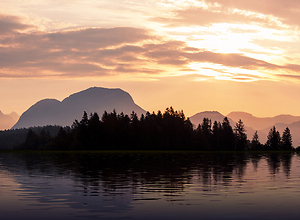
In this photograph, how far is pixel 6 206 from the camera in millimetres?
30672

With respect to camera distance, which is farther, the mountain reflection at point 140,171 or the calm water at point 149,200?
the mountain reflection at point 140,171

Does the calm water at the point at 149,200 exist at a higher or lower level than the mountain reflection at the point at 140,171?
higher

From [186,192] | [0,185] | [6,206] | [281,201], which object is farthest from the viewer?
[0,185]

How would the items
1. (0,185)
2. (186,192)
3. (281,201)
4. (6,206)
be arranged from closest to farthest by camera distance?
(6,206)
(281,201)
(186,192)
(0,185)

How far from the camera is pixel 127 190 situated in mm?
39562

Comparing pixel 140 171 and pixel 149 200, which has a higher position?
pixel 149 200

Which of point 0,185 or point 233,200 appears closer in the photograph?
point 233,200

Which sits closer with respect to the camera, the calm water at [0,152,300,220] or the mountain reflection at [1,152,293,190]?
the calm water at [0,152,300,220]

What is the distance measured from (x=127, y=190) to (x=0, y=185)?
14970 millimetres

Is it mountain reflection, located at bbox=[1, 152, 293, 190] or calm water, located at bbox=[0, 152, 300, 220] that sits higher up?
calm water, located at bbox=[0, 152, 300, 220]

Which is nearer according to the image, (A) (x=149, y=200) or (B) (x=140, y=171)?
(A) (x=149, y=200)

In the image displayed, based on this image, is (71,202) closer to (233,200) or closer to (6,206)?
(6,206)

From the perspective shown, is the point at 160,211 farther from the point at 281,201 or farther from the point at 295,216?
the point at 281,201

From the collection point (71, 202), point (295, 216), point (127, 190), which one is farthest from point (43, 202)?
point (295, 216)
